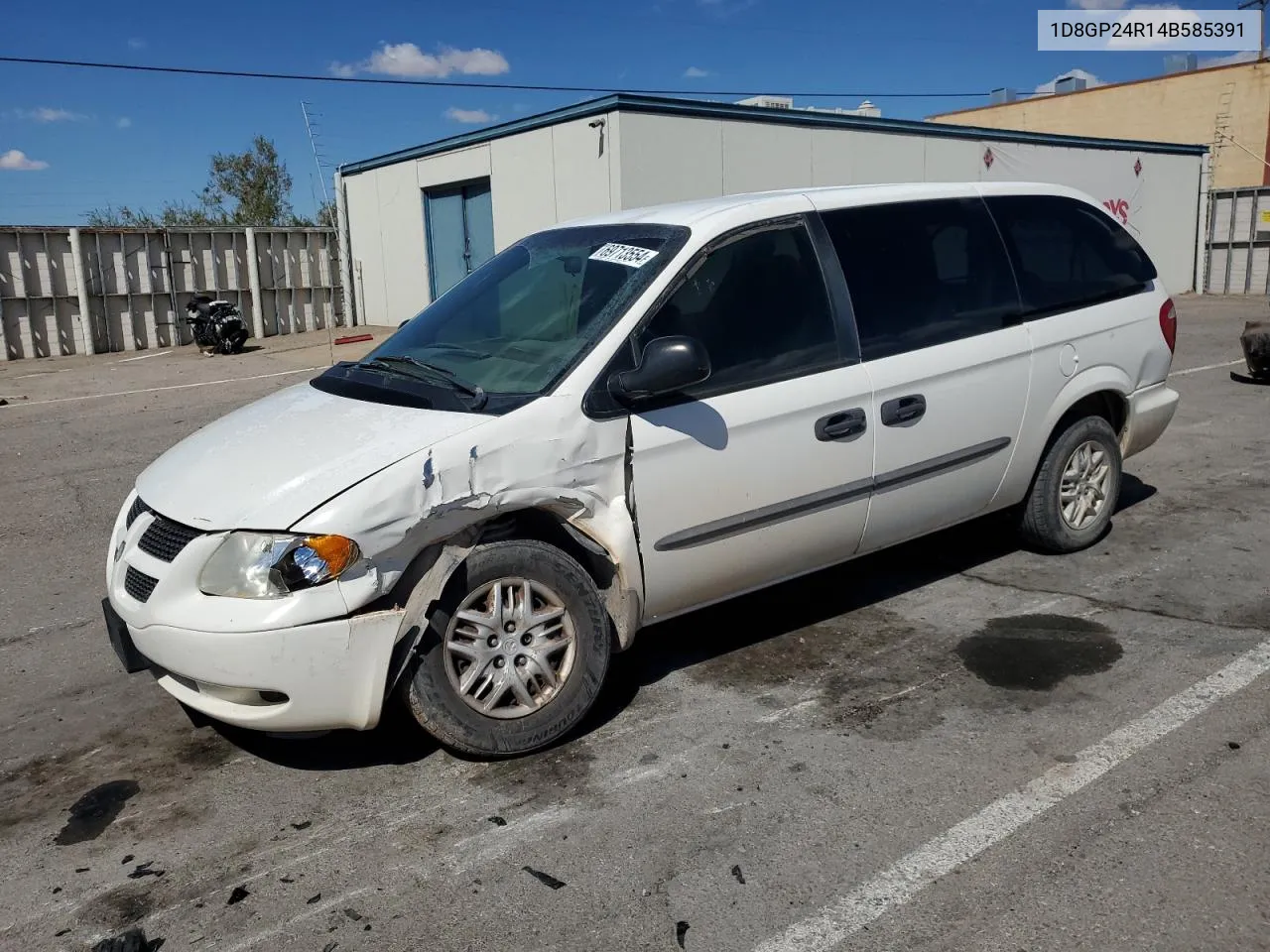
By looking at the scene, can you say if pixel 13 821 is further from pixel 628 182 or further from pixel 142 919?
pixel 628 182

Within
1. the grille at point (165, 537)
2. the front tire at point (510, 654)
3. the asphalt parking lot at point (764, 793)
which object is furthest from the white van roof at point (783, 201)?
the grille at point (165, 537)

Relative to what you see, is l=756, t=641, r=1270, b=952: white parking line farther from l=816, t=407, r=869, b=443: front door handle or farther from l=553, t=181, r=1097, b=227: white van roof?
l=553, t=181, r=1097, b=227: white van roof

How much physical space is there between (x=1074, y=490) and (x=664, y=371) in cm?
288

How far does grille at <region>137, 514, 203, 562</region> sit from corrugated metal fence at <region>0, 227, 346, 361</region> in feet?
64.0

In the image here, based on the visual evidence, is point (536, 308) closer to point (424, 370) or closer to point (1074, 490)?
point (424, 370)

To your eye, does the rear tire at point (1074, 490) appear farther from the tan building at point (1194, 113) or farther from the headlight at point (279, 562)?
the tan building at point (1194, 113)

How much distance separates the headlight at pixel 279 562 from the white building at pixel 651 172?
13.2 meters

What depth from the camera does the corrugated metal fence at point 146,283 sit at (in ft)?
66.6

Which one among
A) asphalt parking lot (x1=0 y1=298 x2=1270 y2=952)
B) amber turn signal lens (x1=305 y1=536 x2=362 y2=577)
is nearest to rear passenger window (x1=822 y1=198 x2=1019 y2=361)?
asphalt parking lot (x1=0 y1=298 x2=1270 y2=952)

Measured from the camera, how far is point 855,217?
15.3ft

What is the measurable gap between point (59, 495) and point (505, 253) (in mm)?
4975

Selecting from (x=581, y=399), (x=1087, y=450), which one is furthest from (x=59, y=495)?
(x=1087, y=450)

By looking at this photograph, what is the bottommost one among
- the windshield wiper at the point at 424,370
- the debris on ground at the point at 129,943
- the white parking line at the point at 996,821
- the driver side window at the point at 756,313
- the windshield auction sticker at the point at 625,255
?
the debris on ground at the point at 129,943

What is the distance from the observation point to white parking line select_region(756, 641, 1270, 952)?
2777 millimetres
